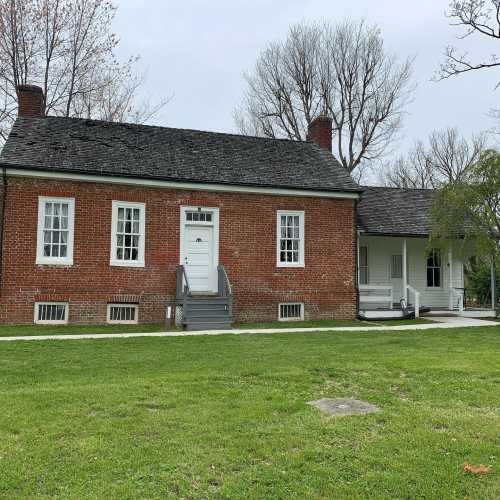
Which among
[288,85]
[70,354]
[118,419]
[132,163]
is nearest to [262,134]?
[288,85]

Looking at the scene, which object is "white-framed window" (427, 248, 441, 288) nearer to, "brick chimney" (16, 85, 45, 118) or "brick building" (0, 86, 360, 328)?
"brick building" (0, 86, 360, 328)

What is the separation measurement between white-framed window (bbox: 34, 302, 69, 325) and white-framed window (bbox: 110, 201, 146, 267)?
6.29 feet

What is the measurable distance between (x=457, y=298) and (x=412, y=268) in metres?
2.04

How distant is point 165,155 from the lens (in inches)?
635

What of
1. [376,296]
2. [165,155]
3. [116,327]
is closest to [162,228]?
[165,155]

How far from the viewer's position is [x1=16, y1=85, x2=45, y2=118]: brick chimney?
16.5 m

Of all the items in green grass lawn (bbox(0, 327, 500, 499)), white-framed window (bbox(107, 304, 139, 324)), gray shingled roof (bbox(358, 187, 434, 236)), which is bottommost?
green grass lawn (bbox(0, 327, 500, 499))

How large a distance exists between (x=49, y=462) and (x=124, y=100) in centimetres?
2525

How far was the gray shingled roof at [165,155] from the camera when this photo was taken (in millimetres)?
14586

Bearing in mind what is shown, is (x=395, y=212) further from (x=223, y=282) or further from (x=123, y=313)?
(x=123, y=313)

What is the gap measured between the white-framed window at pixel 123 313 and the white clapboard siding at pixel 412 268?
8.94 metres

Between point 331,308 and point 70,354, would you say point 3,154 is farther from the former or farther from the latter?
point 331,308

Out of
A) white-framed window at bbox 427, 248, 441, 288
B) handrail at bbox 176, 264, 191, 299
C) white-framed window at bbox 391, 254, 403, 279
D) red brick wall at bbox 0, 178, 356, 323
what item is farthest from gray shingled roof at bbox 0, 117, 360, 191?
white-framed window at bbox 427, 248, 441, 288

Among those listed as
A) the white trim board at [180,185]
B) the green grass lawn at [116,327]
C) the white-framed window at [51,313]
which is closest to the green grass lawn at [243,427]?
the green grass lawn at [116,327]
